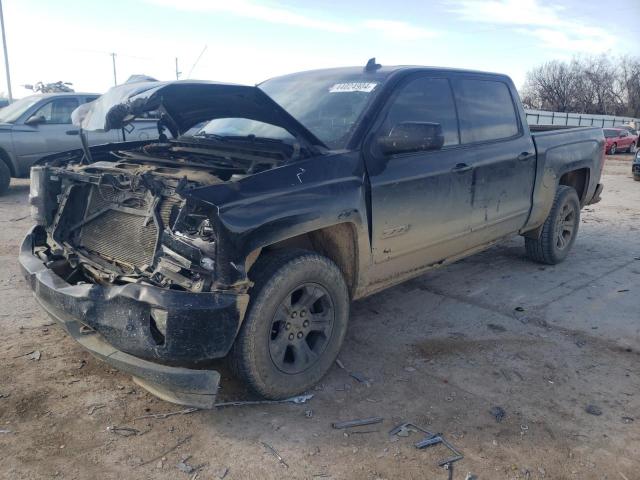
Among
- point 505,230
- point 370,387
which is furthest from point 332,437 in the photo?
point 505,230

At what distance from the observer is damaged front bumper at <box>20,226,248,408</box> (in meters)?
2.51

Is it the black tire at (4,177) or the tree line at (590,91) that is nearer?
the black tire at (4,177)

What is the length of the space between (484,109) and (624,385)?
2.42 metres

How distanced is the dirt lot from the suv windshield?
155 cm

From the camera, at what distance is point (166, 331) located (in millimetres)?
2521

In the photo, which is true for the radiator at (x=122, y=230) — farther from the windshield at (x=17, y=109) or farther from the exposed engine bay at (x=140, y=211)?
the windshield at (x=17, y=109)

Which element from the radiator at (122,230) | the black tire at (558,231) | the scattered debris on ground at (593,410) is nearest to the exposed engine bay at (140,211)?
the radiator at (122,230)

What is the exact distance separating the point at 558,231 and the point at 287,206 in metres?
4.07

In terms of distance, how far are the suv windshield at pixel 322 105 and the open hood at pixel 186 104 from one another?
0.28m

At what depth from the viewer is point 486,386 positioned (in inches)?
129

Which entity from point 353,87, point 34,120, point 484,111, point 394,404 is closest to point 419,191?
point 353,87

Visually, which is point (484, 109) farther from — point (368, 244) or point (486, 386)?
point (486, 386)

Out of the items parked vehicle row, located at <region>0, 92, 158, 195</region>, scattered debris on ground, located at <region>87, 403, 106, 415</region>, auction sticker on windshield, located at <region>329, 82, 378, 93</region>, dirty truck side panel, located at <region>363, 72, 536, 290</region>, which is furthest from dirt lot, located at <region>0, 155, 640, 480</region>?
parked vehicle row, located at <region>0, 92, 158, 195</region>

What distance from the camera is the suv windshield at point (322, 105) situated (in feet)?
11.6
